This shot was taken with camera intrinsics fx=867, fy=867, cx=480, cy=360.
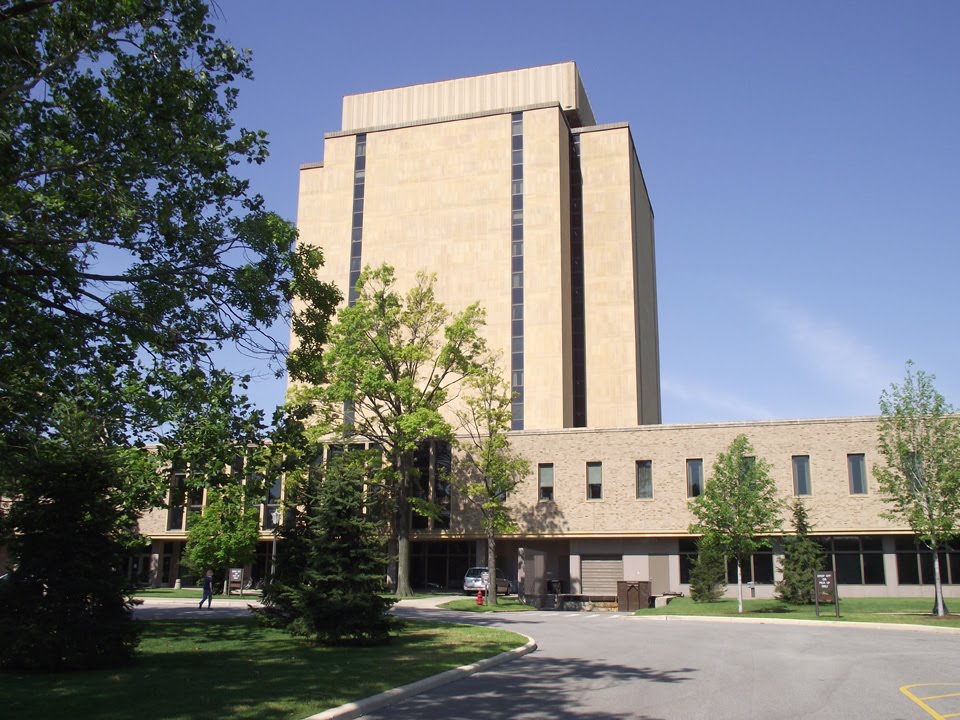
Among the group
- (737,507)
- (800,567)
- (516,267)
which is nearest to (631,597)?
(737,507)

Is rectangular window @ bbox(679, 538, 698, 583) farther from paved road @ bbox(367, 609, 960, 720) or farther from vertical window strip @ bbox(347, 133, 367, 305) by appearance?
vertical window strip @ bbox(347, 133, 367, 305)

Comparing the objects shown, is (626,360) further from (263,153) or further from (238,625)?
(263,153)

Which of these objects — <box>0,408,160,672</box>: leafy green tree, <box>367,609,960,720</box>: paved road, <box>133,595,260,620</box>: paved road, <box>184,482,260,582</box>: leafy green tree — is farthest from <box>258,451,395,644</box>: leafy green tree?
<box>184,482,260,582</box>: leafy green tree

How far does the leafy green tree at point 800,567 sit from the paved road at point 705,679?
1358 centimetres

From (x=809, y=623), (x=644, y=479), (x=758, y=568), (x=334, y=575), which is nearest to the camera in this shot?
(x=334, y=575)

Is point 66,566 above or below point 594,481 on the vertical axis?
below

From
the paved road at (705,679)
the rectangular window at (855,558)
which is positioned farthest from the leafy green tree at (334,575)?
the rectangular window at (855,558)

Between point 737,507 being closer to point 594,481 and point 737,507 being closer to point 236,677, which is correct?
point 594,481

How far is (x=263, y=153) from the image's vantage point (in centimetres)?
1650

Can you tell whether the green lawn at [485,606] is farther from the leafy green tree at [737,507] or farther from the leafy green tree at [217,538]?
the leafy green tree at [217,538]

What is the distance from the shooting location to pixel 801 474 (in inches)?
1694

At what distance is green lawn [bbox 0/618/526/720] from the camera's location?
36.1 ft

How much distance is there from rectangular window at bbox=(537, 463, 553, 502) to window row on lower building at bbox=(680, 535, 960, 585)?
8128mm

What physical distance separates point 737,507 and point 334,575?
20622 mm
